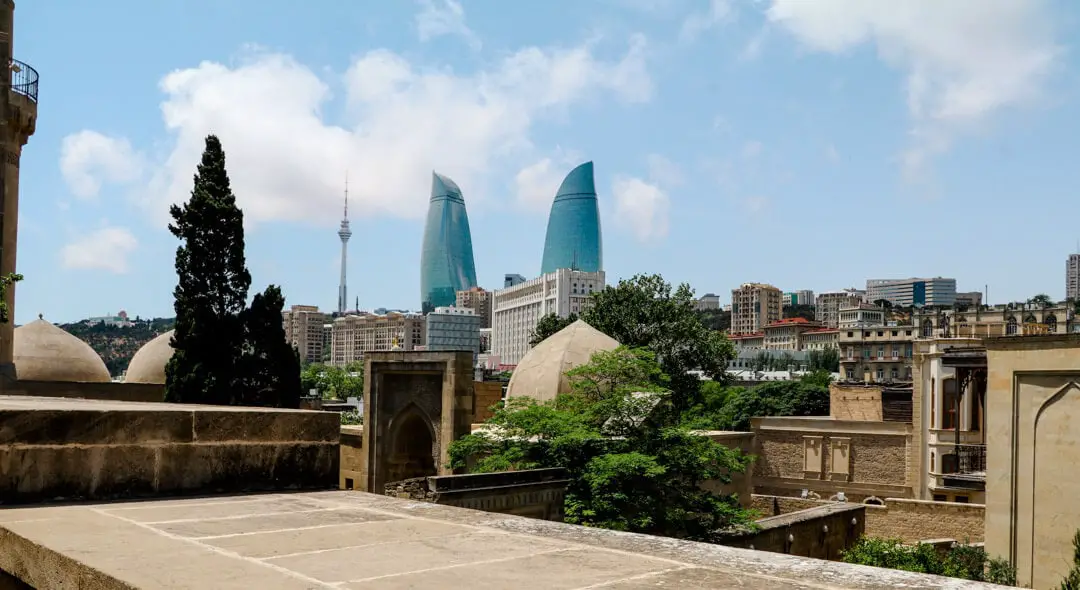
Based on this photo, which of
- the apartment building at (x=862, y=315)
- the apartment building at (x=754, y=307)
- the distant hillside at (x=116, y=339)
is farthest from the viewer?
the apartment building at (x=754, y=307)

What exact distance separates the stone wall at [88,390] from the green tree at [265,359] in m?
2.57

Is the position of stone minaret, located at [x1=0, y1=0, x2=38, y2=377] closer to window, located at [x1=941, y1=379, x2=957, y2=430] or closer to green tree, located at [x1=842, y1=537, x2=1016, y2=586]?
green tree, located at [x1=842, y1=537, x2=1016, y2=586]

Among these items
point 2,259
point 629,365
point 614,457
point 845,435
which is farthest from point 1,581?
point 845,435

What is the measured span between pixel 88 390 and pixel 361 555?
23331 mm

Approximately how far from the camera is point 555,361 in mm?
23562

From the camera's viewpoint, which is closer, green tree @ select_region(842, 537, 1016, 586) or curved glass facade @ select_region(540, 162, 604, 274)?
green tree @ select_region(842, 537, 1016, 586)

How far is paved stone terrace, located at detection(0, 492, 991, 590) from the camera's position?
264cm

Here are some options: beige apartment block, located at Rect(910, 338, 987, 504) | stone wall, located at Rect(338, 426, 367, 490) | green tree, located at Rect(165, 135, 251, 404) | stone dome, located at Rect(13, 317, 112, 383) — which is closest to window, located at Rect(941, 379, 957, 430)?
beige apartment block, located at Rect(910, 338, 987, 504)

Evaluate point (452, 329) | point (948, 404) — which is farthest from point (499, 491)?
point (452, 329)

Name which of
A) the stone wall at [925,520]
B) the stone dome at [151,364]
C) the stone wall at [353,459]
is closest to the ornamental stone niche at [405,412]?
the stone wall at [353,459]

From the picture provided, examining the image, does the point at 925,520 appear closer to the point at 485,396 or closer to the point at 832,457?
the point at 832,457

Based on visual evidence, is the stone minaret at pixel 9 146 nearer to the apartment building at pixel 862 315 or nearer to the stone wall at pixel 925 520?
the stone wall at pixel 925 520

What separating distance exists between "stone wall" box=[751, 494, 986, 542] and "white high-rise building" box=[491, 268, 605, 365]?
10479cm

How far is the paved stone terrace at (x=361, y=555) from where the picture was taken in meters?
2.64
